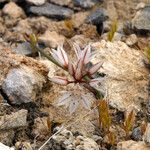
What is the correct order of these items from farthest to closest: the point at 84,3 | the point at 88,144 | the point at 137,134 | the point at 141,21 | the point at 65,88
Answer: the point at 84,3 < the point at 141,21 < the point at 65,88 < the point at 137,134 < the point at 88,144

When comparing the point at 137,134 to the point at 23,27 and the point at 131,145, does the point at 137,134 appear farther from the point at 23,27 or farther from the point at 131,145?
the point at 23,27

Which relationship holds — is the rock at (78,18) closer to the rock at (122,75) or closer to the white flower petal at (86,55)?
the rock at (122,75)

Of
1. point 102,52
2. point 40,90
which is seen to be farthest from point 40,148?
point 102,52

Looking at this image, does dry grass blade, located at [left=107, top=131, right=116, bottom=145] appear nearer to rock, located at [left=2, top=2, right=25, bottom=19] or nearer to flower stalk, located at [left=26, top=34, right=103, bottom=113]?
flower stalk, located at [left=26, top=34, right=103, bottom=113]

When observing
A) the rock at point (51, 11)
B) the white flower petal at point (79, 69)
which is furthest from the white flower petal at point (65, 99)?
the rock at point (51, 11)

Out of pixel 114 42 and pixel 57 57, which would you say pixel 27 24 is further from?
pixel 57 57

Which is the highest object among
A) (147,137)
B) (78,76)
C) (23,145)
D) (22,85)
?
(78,76)

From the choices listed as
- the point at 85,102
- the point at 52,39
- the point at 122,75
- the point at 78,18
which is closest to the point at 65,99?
the point at 85,102
